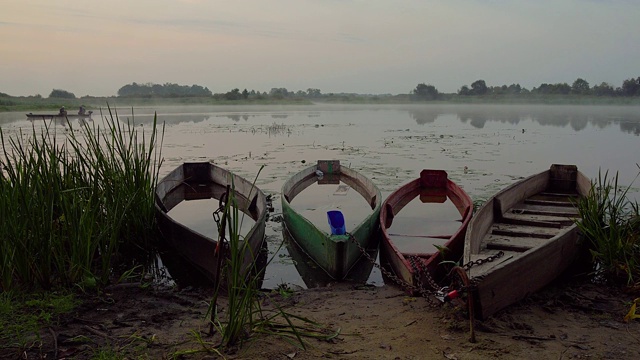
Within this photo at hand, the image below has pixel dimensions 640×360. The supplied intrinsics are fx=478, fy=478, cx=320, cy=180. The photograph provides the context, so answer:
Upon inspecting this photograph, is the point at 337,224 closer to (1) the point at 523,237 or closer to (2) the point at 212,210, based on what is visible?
(1) the point at 523,237

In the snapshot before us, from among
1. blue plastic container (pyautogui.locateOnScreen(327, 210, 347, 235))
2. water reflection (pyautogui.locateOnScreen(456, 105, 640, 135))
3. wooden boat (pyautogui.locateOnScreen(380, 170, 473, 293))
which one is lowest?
wooden boat (pyautogui.locateOnScreen(380, 170, 473, 293))

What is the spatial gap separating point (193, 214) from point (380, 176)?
4609 mm

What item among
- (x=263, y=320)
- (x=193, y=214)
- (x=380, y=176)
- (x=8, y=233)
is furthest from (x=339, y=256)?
(x=380, y=176)

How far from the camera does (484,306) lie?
11.3 feet

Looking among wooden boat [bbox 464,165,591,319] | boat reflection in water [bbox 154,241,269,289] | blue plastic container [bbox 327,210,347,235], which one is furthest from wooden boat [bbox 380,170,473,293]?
boat reflection in water [bbox 154,241,269,289]

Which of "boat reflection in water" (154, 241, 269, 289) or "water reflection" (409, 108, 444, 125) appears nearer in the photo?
"boat reflection in water" (154, 241, 269, 289)

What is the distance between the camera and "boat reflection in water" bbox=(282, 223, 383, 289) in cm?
533

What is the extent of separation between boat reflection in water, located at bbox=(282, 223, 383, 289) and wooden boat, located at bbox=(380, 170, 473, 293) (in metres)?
0.22

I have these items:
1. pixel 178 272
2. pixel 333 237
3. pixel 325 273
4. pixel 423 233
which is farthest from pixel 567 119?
pixel 178 272

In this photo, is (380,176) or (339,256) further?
(380,176)

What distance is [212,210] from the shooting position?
8.34m

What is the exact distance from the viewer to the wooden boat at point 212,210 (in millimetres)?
5141

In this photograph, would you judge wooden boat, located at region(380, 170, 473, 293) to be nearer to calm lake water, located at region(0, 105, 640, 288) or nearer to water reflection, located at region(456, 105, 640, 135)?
calm lake water, located at region(0, 105, 640, 288)

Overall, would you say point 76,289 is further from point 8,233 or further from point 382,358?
point 382,358
